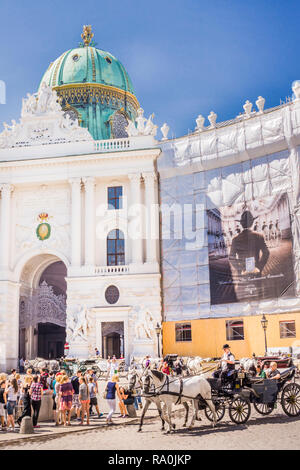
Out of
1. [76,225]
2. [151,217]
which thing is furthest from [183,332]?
[76,225]

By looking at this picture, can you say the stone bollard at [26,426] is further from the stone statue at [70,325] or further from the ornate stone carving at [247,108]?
the ornate stone carving at [247,108]

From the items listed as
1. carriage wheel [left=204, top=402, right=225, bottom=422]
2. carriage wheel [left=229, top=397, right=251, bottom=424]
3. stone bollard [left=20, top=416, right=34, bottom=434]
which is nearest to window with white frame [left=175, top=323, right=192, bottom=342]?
carriage wheel [left=204, top=402, right=225, bottom=422]

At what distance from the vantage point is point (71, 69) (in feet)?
170

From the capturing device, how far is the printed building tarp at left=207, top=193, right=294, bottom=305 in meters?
35.6

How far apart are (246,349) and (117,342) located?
10.1 meters

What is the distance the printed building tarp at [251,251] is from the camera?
35625 millimetres

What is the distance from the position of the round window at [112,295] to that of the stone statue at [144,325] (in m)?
2.31

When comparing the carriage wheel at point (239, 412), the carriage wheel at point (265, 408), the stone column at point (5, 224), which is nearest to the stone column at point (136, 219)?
the stone column at point (5, 224)

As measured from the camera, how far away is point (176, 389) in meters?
15.7

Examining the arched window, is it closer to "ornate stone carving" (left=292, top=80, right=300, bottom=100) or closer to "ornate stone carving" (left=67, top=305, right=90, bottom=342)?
"ornate stone carving" (left=67, top=305, right=90, bottom=342)

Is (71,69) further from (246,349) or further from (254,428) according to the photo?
(254,428)

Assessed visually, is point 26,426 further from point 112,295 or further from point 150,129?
point 150,129

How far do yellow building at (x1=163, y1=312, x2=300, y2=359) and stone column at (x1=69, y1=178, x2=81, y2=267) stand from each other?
26.5 ft
